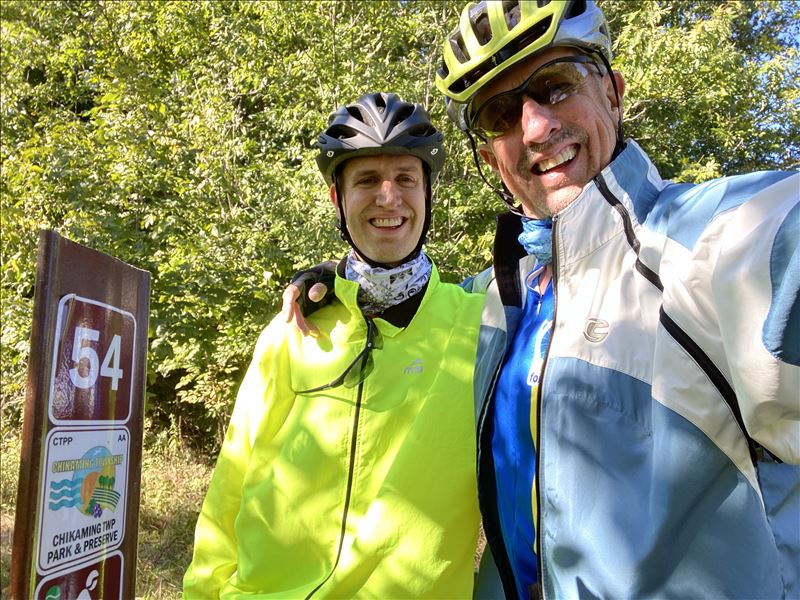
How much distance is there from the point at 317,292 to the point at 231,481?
762mm

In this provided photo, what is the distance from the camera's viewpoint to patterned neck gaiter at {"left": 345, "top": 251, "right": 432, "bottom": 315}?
2461 mm

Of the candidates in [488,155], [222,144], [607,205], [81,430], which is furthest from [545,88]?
[222,144]

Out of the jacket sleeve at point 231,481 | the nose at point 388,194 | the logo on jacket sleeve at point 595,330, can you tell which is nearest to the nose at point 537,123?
the logo on jacket sleeve at point 595,330

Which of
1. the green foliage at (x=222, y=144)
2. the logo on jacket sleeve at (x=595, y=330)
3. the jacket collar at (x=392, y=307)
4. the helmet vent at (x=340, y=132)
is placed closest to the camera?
the logo on jacket sleeve at (x=595, y=330)

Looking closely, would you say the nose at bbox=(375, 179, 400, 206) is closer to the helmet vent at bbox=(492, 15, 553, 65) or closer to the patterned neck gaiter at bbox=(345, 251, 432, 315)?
the patterned neck gaiter at bbox=(345, 251, 432, 315)

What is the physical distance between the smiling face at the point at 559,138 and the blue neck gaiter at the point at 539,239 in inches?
1.1

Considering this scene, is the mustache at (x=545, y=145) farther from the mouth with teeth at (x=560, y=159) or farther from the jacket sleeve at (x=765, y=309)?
the jacket sleeve at (x=765, y=309)

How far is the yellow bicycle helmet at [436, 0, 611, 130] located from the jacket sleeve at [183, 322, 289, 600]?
1.17 meters

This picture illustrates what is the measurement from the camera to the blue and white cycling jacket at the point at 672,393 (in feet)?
3.37

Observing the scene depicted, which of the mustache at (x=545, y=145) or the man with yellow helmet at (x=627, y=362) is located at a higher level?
A: the mustache at (x=545, y=145)

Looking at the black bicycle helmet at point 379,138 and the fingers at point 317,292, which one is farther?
the black bicycle helmet at point 379,138

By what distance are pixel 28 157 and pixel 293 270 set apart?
10.3 ft

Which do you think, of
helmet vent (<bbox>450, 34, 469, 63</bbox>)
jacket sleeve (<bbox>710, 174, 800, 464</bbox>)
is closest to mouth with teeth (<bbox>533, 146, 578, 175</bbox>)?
helmet vent (<bbox>450, 34, 469, 63</bbox>)

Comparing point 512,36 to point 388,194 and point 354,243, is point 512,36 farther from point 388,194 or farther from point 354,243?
point 354,243
